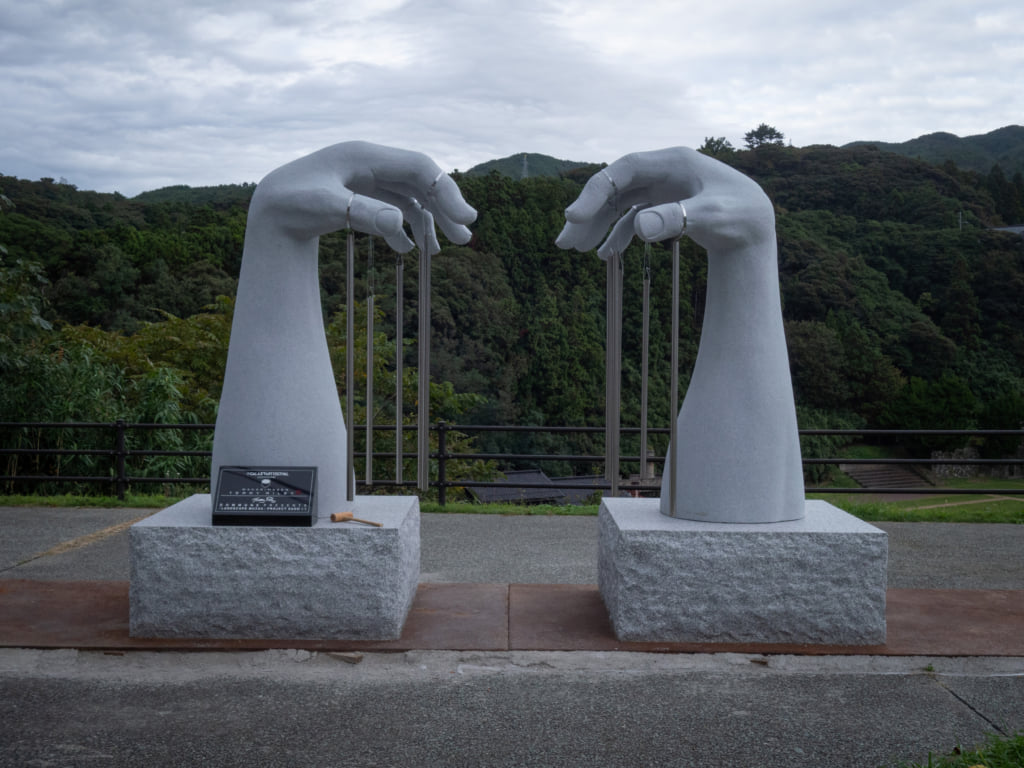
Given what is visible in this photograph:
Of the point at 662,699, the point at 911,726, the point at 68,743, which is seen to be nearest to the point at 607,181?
the point at 662,699

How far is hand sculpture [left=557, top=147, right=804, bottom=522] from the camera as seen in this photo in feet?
15.6

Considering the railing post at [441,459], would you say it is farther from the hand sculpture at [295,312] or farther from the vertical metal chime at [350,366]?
the hand sculpture at [295,312]

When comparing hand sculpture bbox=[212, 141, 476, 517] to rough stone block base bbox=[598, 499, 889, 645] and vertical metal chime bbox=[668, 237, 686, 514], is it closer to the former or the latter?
vertical metal chime bbox=[668, 237, 686, 514]

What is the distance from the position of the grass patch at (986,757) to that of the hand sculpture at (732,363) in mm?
1621

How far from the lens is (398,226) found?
15.7 feet

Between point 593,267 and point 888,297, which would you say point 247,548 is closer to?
point 593,267

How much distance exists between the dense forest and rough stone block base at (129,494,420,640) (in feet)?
24.7

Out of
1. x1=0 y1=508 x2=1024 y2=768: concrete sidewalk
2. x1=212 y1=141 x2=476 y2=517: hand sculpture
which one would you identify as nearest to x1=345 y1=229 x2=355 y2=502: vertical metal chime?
x1=212 y1=141 x2=476 y2=517: hand sculpture

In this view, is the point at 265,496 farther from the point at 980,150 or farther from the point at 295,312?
the point at 980,150

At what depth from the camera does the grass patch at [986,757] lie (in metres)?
3.12

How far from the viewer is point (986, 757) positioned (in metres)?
3.20

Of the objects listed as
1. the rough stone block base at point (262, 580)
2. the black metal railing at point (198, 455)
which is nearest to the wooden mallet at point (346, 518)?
the rough stone block base at point (262, 580)

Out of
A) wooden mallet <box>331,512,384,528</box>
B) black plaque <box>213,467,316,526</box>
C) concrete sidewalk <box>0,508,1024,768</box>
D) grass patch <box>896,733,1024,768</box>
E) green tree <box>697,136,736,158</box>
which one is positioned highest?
green tree <box>697,136,736,158</box>

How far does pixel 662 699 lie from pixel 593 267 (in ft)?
96.0
